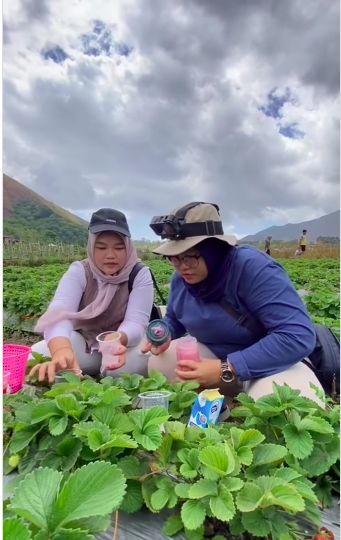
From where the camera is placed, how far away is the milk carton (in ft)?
5.19

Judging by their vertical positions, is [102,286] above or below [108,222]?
below

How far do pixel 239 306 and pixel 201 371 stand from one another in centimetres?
39

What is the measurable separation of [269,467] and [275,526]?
0.18 meters

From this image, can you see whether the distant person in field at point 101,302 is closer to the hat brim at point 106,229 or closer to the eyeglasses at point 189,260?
the hat brim at point 106,229

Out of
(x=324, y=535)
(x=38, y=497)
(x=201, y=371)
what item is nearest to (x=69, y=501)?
(x=38, y=497)

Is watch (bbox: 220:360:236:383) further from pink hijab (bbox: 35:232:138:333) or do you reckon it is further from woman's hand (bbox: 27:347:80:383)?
pink hijab (bbox: 35:232:138:333)

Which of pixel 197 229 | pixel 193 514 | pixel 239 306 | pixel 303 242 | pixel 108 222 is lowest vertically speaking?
pixel 193 514

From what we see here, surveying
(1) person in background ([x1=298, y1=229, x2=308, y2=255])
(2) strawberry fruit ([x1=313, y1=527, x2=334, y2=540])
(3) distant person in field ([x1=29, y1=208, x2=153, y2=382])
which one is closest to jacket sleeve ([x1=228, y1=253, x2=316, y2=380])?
(3) distant person in field ([x1=29, y1=208, x2=153, y2=382])

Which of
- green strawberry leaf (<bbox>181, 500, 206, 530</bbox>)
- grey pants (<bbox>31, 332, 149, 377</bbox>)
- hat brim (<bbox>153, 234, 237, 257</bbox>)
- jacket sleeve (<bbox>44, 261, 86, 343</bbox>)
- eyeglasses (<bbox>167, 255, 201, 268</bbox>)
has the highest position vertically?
hat brim (<bbox>153, 234, 237, 257</bbox>)

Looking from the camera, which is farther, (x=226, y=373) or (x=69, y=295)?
(x=69, y=295)

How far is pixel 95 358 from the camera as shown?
2.97 metres

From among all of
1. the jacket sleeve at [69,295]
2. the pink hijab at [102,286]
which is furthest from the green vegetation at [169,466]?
the pink hijab at [102,286]

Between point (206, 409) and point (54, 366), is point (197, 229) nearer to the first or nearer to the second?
point (206, 409)

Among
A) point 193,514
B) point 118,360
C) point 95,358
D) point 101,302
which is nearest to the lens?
point 193,514
